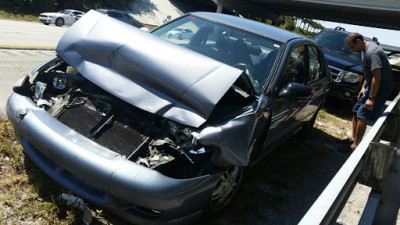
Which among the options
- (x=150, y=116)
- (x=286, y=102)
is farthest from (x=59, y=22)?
(x=150, y=116)

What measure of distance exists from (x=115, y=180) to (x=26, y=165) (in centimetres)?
149

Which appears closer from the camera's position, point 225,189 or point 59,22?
point 225,189

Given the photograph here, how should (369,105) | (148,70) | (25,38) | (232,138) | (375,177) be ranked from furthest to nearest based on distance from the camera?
1. (25,38)
2. (369,105)
3. (148,70)
4. (375,177)
5. (232,138)

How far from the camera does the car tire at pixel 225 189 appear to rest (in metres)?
3.02

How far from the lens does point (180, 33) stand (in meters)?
4.43

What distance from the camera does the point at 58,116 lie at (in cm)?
310

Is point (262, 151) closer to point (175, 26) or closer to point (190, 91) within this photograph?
point (190, 91)

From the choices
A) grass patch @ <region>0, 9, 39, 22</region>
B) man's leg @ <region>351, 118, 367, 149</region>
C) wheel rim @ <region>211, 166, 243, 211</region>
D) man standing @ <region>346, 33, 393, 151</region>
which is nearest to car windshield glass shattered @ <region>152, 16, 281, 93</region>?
wheel rim @ <region>211, 166, 243, 211</region>

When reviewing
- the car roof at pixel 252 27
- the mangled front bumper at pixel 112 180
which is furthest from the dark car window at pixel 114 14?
the mangled front bumper at pixel 112 180

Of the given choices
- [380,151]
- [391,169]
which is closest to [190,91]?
[380,151]

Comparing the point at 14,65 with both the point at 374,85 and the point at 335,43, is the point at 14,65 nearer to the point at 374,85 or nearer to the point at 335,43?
the point at 374,85

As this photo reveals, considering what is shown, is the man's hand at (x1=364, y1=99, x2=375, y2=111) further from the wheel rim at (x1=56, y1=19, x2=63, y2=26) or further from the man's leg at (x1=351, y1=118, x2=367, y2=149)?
the wheel rim at (x1=56, y1=19, x2=63, y2=26)

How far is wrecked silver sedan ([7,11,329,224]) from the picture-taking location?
2.57 metres

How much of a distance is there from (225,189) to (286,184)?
4.90ft
